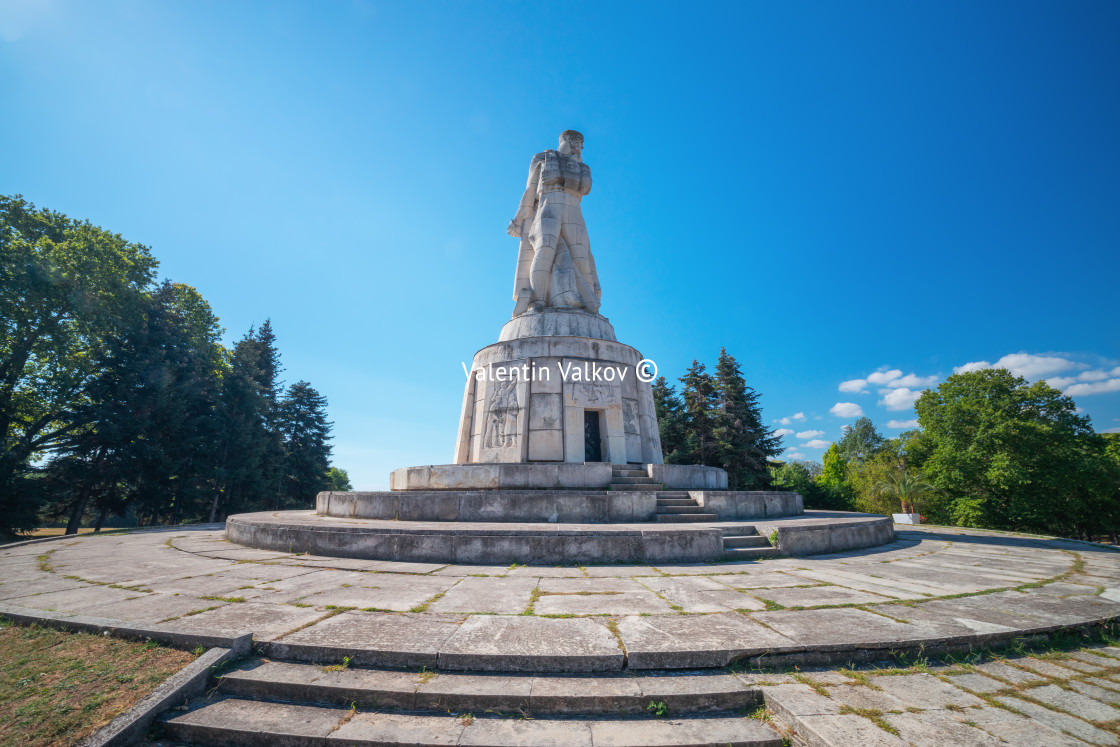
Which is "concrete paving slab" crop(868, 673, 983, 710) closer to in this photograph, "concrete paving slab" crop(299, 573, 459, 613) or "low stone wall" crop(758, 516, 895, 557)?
"concrete paving slab" crop(299, 573, 459, 613)

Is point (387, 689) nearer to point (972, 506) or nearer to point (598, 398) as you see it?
point (598, 398)

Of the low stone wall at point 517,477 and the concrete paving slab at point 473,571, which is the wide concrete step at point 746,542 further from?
the low stone wall at point 517,477

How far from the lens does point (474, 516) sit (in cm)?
846

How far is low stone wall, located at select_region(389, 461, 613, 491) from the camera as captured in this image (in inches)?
392

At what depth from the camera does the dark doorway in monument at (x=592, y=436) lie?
12844mm

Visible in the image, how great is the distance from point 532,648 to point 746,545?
4913 mm

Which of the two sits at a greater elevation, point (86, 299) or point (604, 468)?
point (86, 299)

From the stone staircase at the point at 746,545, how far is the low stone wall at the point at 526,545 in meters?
0.27

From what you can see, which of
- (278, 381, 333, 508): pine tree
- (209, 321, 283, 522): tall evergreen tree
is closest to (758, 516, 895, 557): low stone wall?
(209, 321, 283, 522): tall evergreen tree

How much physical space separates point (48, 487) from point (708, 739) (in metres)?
25.9

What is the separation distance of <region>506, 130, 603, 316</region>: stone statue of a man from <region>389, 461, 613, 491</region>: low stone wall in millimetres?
5863

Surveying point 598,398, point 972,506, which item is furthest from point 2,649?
point 972,506

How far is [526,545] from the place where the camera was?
6.32m

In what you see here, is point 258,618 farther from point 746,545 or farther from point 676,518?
point 676,518
